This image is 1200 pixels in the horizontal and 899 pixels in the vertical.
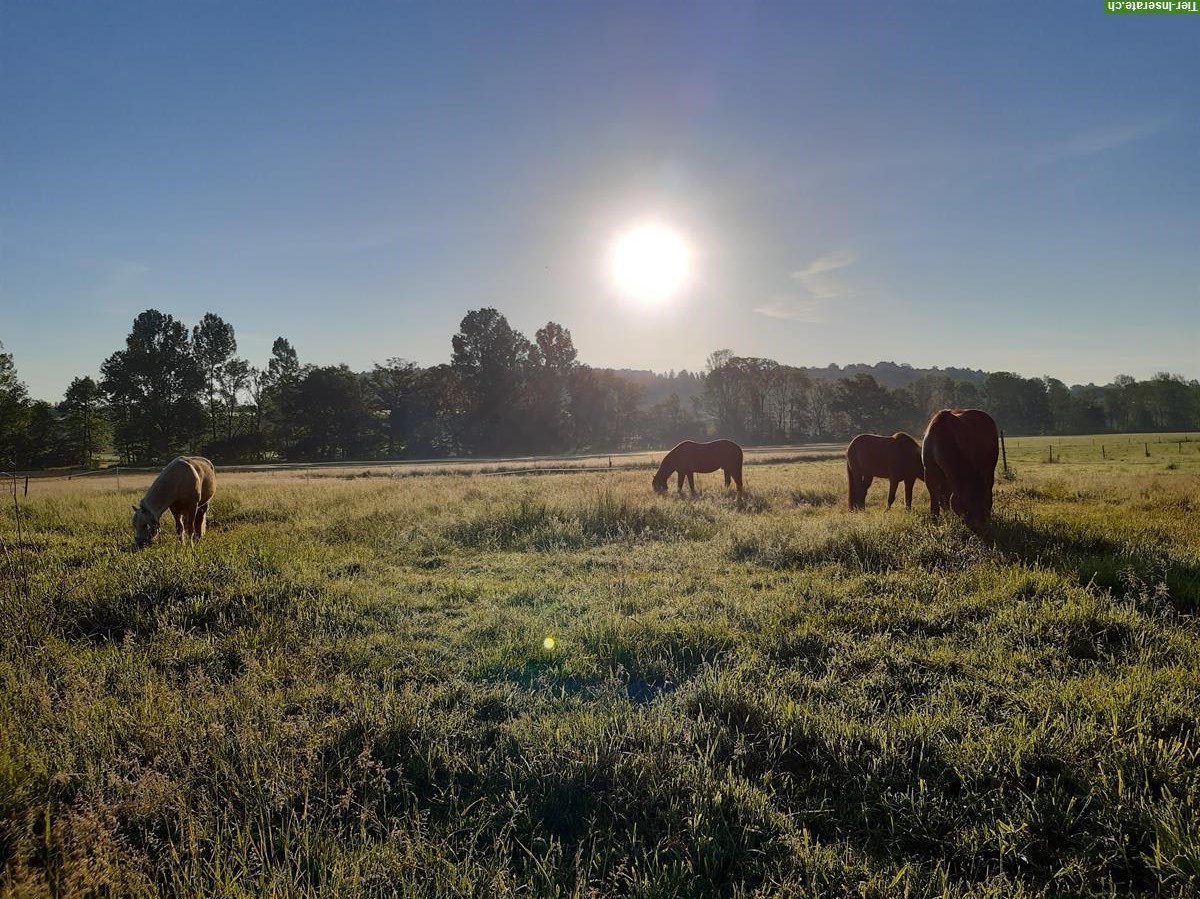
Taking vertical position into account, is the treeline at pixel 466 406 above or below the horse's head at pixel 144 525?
above

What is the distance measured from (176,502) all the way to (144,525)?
0.88m

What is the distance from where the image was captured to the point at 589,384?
78062mm

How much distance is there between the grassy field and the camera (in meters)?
2.42

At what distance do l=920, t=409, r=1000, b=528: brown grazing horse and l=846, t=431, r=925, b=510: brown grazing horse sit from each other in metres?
2.56

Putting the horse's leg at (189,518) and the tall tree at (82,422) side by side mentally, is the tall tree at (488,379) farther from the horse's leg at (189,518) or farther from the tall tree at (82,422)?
the horse's leg at (189,518)

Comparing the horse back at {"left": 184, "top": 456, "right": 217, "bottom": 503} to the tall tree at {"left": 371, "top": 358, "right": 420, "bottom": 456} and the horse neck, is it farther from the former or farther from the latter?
the tall tree at {"left": 371, "top": 358, "right": 420, "bottom": 456}

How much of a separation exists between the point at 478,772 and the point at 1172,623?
20.4 ft

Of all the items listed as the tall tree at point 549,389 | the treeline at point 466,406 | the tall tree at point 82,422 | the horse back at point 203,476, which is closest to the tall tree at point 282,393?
the treeline at point 466,406

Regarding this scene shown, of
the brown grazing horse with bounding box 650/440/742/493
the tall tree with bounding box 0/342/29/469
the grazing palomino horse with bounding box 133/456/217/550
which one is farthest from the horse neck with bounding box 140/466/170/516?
the tall tree with bounding box 0/342/29/469

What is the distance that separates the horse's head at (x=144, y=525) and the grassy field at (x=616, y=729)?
101 inches

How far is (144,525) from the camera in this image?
1018cm

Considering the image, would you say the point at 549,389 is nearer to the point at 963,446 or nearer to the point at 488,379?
the point at 488,379

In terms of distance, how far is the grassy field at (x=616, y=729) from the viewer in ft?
7.95

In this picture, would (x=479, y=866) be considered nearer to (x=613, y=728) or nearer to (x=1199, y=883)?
A: (x=613, y=728)
